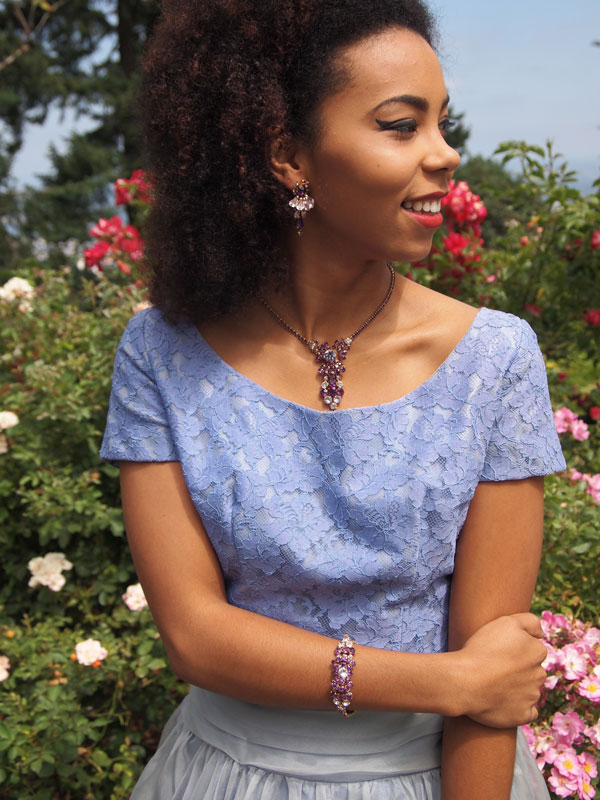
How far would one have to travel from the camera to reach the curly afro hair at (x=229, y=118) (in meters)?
1.29

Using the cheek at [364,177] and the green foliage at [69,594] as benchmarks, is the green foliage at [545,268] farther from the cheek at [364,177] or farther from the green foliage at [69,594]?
the cheek at [364,177]

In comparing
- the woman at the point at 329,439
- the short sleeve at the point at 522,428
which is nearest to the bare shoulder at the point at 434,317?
the woman at the point at 329,439

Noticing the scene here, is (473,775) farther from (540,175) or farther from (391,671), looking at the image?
(540,175)

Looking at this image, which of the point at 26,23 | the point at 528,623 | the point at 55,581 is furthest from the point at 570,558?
the point at 26,23

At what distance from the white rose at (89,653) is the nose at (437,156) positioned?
1722 mm

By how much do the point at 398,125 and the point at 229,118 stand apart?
29 centimetres

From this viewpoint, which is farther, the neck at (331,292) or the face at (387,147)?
the neck at (331,292)

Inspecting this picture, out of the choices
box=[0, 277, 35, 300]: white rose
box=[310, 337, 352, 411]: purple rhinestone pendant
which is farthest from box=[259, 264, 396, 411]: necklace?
box=[0, 277, 35, 300]: white rose

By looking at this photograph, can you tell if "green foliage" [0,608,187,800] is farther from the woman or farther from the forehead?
the forehead

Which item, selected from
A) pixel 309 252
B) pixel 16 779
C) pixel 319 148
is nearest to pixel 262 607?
pixel 309 252

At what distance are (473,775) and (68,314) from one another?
8.10 ft

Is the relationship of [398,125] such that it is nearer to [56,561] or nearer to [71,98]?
[56,561]

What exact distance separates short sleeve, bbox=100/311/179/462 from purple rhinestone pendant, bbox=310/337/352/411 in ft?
0.95

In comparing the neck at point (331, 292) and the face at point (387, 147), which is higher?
the face at point (387, 147)
